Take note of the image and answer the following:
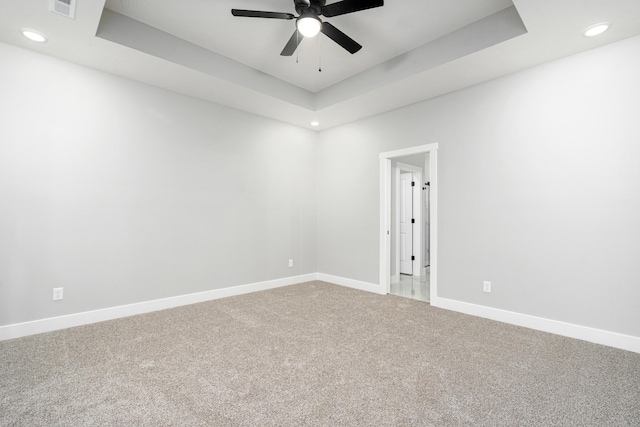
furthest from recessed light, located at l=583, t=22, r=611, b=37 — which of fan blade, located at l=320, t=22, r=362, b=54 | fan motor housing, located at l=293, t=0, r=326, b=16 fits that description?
fan motor housing, located at l=293, t=0, r=326, b=16

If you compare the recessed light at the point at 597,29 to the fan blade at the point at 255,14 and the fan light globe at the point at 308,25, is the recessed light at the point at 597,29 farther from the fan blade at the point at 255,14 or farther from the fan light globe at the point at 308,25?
the fan blade at the point at 255,14

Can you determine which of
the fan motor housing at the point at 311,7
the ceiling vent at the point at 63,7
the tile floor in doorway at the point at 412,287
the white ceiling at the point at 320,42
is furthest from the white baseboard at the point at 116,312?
the fan motor housing at the point at 311,7

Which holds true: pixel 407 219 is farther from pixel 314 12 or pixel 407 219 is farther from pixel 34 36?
pixel 34 36

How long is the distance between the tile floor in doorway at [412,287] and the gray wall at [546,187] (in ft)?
2.00

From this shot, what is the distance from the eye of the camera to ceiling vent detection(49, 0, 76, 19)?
7.45ft

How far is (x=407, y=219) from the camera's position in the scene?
582 centimetres

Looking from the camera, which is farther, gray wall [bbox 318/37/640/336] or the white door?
the white door

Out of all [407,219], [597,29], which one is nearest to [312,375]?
[597,29]

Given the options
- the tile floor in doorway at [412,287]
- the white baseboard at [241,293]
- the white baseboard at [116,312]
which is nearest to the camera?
the white baseboard at [241,293]

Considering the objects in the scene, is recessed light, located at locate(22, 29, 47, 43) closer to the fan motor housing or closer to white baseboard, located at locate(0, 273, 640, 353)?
the fan motor housing

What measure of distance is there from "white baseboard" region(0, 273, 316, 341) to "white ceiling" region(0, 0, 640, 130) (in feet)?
8.66

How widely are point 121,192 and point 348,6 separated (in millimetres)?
3040

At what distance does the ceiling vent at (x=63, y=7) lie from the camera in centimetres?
227

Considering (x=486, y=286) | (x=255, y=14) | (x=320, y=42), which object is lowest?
(x=486, y=286)
